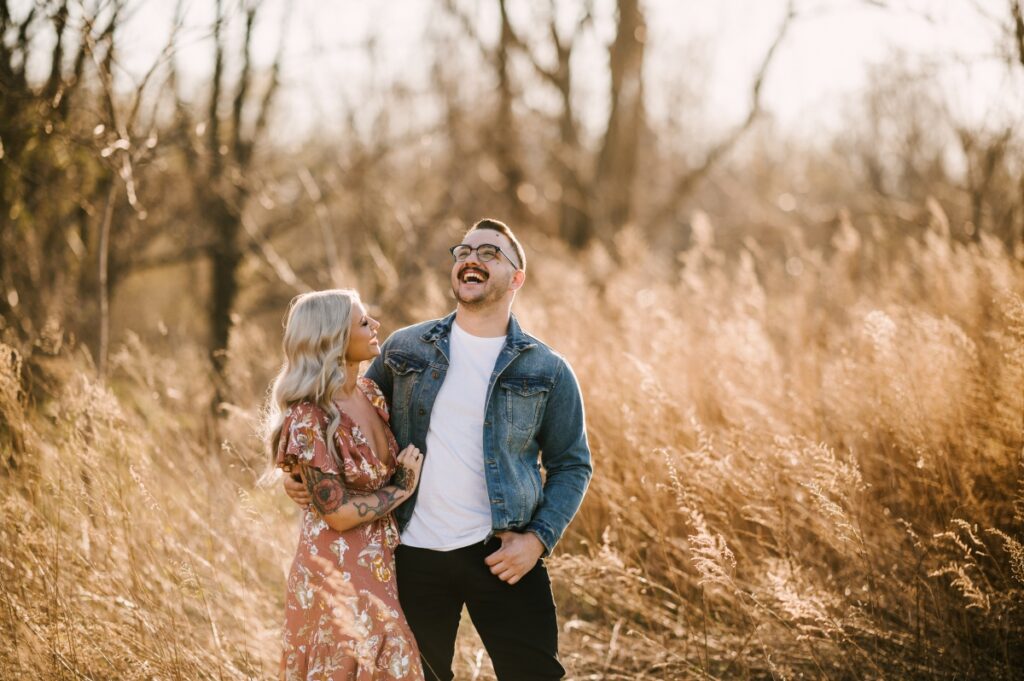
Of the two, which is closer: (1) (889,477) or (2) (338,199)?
(1) (889,477)

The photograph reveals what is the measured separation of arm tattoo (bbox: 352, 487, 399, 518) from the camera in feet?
8.06

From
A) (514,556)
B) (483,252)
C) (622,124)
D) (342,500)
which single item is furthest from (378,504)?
(622,124)

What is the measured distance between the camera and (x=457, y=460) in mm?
2682

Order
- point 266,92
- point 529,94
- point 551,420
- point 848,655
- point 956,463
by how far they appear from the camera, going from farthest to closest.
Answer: point 529,94 → point 266,92 → point 956,463 → point 848,655 → point 551,420

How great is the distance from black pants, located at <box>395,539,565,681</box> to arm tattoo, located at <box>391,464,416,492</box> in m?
0.22

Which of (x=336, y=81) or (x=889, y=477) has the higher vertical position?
(x=336, y=81)

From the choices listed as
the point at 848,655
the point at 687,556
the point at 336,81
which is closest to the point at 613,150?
the point at 336,81

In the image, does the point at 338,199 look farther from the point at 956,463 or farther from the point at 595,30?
the point at 956,463

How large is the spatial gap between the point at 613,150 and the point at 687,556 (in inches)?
327

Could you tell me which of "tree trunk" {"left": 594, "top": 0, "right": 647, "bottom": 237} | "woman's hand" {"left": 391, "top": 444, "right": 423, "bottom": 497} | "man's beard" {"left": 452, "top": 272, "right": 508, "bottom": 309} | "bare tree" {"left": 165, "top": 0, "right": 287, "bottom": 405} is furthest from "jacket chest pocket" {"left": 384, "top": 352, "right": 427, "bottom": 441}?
"tree trunk" {"left": 594, "top": 0, "right": 647, "bottom": 237}

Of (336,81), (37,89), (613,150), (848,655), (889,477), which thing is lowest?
(848,655)

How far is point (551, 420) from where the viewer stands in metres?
2.79

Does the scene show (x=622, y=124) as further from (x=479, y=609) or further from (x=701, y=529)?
(x=479, y=609)

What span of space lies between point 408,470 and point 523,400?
18.3 inches
